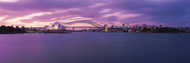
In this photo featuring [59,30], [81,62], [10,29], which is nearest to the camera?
[81,62]

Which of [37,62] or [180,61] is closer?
[37,62]

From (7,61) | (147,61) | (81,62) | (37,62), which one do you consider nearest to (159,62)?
(147,61)

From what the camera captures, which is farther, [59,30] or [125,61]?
[59,30]

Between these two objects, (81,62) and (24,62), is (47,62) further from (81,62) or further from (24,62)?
(81,62)

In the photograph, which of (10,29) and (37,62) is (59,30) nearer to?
(10,29)

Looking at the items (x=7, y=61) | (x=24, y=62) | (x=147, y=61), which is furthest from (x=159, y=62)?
(x=7, y=61)

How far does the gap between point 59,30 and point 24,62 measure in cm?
13226

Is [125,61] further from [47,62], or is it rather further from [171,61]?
[47,62]

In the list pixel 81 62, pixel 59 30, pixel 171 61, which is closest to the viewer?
pixel 81 62

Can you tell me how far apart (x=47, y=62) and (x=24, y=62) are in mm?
1708

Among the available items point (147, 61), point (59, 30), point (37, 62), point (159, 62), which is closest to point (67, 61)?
point (37, 62)

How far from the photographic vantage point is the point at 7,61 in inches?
481

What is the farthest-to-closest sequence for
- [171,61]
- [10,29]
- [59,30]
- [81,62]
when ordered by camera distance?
1. [59,30]
2. [10,29]
3. [171,61]
4. [81,62]

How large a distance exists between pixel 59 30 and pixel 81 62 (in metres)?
133
